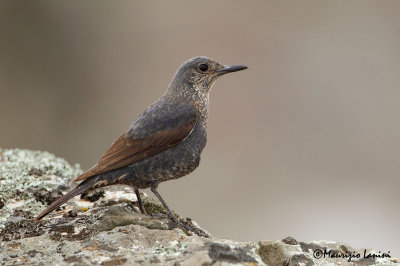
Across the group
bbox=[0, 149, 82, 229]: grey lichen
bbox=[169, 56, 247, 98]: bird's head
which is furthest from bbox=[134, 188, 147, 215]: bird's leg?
bbox=[169, 56, 247, 98]: bird's head

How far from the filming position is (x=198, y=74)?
17.4 ft

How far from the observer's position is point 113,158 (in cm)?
441

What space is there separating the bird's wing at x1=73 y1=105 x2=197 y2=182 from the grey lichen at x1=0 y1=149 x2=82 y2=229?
662mm

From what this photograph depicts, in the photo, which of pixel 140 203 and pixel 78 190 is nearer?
pixel 78 190

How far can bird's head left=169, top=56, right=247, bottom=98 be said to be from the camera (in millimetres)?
5223

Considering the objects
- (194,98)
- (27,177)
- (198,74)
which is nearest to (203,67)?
(198,74)

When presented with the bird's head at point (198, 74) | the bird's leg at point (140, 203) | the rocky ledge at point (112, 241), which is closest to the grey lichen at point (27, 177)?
the rocky ledge at point (112, 241)

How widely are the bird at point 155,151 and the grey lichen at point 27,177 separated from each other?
1.65 ft

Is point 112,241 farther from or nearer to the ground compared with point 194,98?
nearer to the ground

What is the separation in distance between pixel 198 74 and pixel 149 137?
→ 1.13 m

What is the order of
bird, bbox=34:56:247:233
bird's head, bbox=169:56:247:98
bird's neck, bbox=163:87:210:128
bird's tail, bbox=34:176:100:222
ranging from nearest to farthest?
1. bird's tail, bbox=34:176:100:222
2. bird, bbox=34:56:247:233
3. bird's neck, bbox=163:87:210:128
4. bird's head, bbox=169:56:247:98

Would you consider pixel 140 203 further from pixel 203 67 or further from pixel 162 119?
pixel 203 67

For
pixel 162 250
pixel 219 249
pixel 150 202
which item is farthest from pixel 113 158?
pixel 219 249

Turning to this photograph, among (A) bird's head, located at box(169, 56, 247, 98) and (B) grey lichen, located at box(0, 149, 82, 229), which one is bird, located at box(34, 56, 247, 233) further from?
(B) grey lichen, located at box(0, 149, 82, 229)
